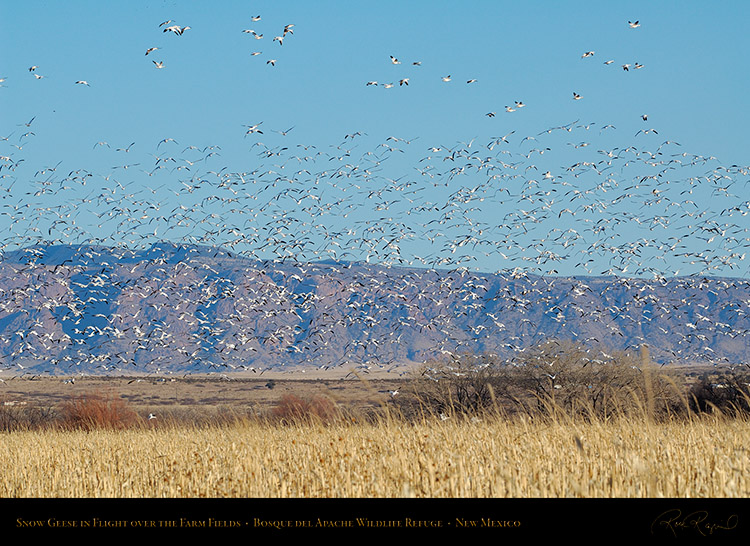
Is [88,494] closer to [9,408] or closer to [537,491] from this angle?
[537,491]

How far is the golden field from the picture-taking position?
8.45 meters

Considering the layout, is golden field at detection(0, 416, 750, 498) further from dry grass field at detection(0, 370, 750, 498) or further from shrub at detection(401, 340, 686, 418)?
shrub at detection(401, 340, 686, 418)

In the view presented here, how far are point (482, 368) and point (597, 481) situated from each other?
116 ft

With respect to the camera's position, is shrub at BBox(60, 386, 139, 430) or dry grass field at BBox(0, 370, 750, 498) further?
shrub at BBox(60, 386, 139, 430)
